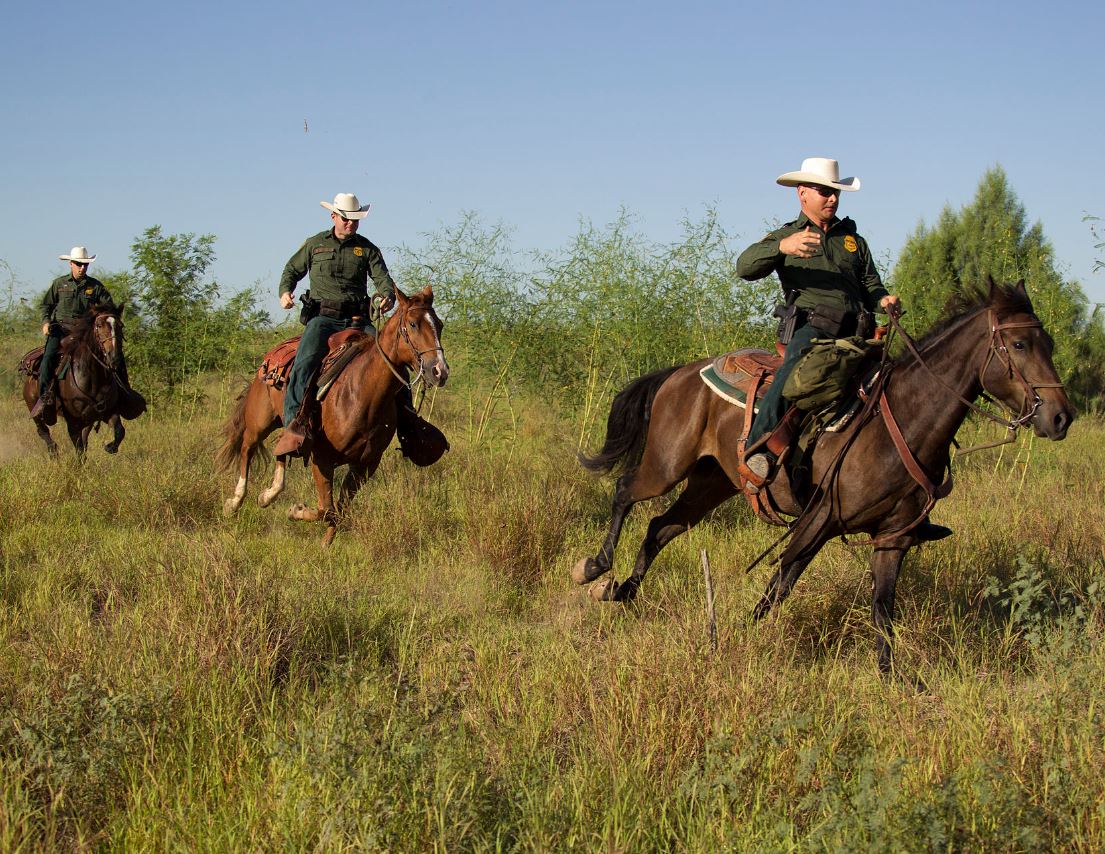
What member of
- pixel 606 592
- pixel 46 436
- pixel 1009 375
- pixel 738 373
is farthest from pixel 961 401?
pixel 46 436

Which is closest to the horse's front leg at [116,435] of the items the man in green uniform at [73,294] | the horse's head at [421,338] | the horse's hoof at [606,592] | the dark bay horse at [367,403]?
the man in green uniform at [73,294]

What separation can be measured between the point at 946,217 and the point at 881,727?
2431cm

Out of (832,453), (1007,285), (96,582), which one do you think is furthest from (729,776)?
(96,582)

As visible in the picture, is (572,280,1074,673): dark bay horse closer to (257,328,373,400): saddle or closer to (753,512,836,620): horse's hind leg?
(753,512,836,620): horse's hind leg

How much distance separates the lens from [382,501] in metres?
8.73

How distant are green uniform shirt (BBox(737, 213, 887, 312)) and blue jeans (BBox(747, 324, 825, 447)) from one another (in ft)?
1.01

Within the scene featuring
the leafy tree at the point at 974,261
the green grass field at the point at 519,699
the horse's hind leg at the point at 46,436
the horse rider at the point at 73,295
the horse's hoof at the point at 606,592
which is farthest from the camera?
the leafy tree at the point at 974,261

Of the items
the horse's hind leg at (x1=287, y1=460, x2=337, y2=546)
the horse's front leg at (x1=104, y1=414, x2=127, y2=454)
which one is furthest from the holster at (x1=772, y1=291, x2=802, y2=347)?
the horse's front leg at (x1=104, y1=414, x2=127, y2=454)

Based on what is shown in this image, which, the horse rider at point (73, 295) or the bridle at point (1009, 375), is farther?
the horse rider at point (73, 295)

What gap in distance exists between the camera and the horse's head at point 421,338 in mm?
7781

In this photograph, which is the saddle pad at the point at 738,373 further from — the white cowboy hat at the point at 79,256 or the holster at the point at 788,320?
the white cowboy hat at the point at 79,256

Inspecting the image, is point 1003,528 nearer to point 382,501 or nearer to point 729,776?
point 382,501

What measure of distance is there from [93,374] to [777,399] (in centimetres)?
905

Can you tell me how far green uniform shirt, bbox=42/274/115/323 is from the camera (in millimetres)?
12922
